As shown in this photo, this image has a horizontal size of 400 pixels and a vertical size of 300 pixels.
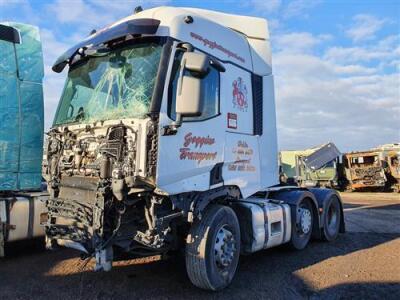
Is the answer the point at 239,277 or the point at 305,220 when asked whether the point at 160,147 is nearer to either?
the point at 239,277

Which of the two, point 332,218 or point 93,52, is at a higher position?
point 93,52

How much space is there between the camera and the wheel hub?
7.89m

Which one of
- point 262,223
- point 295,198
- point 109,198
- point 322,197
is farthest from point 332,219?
point 109,198

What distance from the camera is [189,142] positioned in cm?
497

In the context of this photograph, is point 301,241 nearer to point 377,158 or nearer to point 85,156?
point 85,156

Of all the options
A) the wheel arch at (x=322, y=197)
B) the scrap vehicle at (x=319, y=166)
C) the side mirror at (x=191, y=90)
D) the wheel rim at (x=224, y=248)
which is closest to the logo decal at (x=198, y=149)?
the side mirror at (x=191, y=90)

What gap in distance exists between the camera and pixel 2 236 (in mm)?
6344

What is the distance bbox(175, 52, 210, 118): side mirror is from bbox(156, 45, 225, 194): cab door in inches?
4.4

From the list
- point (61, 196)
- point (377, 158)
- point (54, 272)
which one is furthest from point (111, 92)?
point (377, 158)

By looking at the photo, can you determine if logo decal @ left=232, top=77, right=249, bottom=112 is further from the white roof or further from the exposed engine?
the exposed engine

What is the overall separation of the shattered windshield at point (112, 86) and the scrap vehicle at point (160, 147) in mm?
15

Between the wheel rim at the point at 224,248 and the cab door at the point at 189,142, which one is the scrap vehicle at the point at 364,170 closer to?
the wheel rim at the point at 224,248

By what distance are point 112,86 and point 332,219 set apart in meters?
6.16

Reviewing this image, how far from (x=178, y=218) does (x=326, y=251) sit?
12.9 ft
